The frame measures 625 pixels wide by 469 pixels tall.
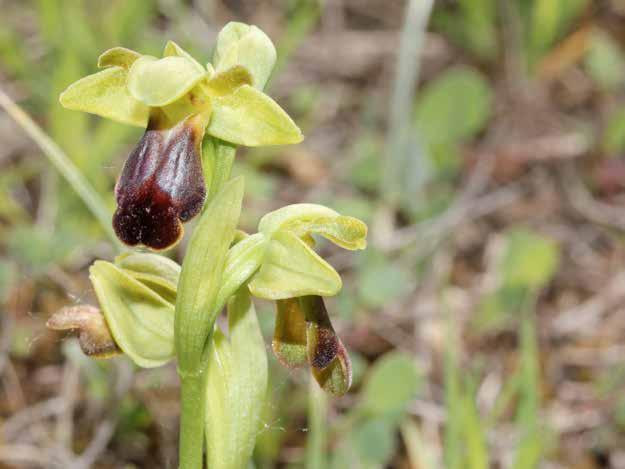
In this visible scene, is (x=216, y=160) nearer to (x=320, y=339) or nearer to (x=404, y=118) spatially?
(x=320, y=339)

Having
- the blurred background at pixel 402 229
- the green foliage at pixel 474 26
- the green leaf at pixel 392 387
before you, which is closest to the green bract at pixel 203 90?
the blurred background at pixel 402 229

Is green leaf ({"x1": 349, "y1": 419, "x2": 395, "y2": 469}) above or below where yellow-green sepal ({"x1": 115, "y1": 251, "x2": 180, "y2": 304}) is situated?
below

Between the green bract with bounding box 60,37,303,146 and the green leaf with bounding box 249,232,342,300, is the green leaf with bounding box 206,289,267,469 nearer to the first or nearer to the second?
the green leaf with bounding box 249,232,342,300

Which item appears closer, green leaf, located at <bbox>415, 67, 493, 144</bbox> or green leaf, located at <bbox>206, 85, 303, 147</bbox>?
green leaf, located at <bbox>206, 85, 303, 147</bbox>

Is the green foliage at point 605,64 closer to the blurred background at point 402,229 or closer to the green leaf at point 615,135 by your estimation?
the blurred background at point 402,229

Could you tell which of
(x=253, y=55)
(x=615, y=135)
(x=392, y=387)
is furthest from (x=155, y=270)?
(x=615, y=135)

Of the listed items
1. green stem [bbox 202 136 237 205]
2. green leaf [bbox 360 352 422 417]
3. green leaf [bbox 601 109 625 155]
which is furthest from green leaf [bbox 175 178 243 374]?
green leaf [bbox 601 109 625 155]
